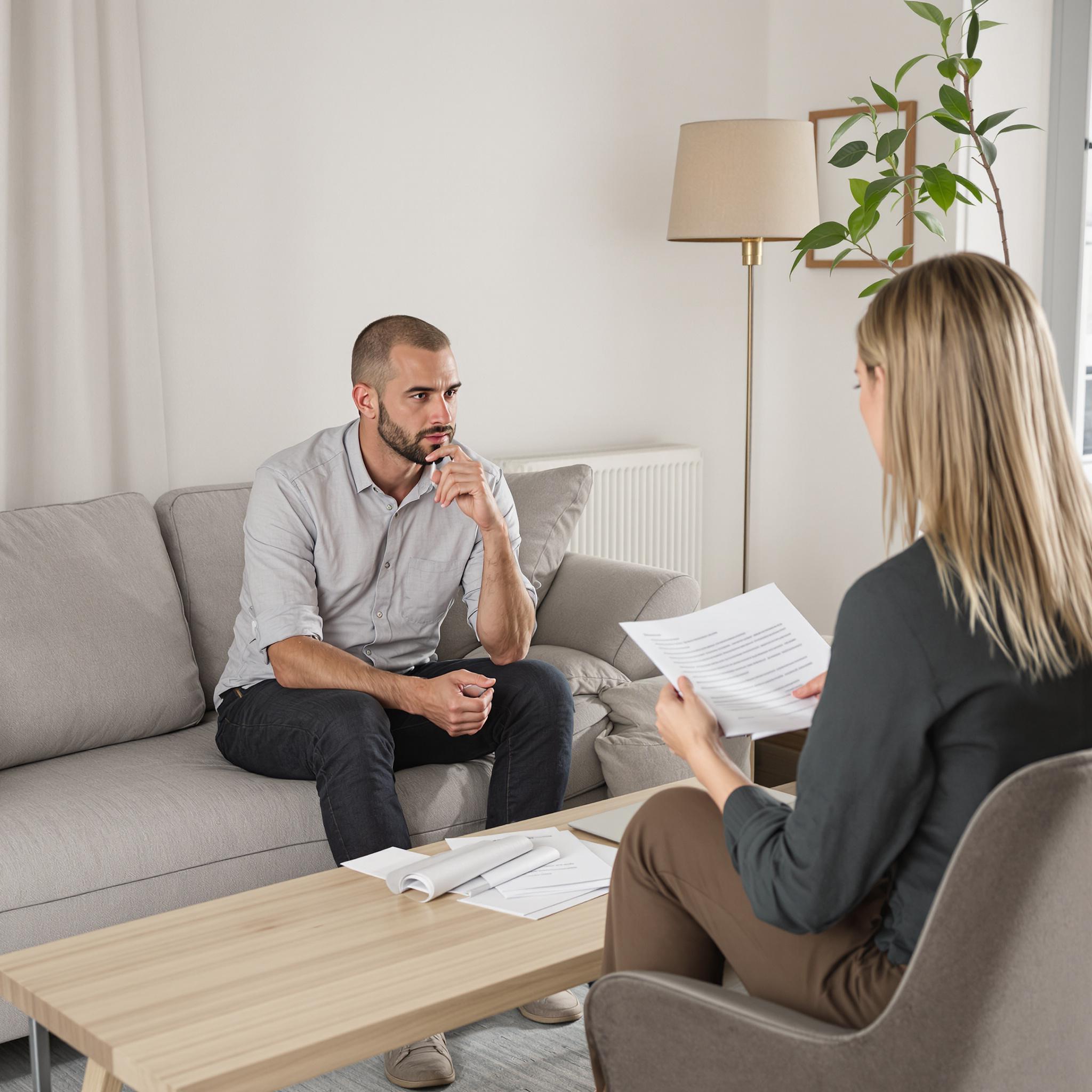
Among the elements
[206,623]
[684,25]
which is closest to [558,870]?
[206,623]

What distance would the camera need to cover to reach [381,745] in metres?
2.22

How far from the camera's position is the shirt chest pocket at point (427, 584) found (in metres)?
2.56

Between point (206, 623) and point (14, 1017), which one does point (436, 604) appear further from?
point (14, 1017)

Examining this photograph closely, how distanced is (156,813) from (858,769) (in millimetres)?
1364

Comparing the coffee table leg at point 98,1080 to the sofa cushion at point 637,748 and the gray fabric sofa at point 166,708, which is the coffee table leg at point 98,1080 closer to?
the gray fabric sofa at point 166,708

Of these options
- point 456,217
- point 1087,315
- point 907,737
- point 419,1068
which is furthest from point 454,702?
point 1087,315

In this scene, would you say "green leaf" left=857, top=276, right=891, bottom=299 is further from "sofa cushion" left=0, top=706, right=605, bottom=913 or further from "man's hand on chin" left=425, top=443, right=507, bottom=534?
"sofa cushion" left=0, top=706, right=605, bottom=913

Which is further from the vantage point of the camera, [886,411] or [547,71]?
[547,71]

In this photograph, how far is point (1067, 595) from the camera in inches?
44.0

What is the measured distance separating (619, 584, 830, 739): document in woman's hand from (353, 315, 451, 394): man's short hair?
3.65ft

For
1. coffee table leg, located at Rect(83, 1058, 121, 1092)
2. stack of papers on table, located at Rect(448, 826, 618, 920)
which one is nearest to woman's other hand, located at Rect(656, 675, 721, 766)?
stack of papers on table, located at Rect(448, 826, 618, 920)

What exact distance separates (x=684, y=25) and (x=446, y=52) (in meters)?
0.92

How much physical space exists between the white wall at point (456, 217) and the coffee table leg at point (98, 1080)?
75.0 inches

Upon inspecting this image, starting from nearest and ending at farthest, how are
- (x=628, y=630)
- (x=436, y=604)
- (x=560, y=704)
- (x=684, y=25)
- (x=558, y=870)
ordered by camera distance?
(x=628, y=630) → (x=558, y=870) → (x=560, y=704) → (x=436, y=604) → (x=684, y=25)
